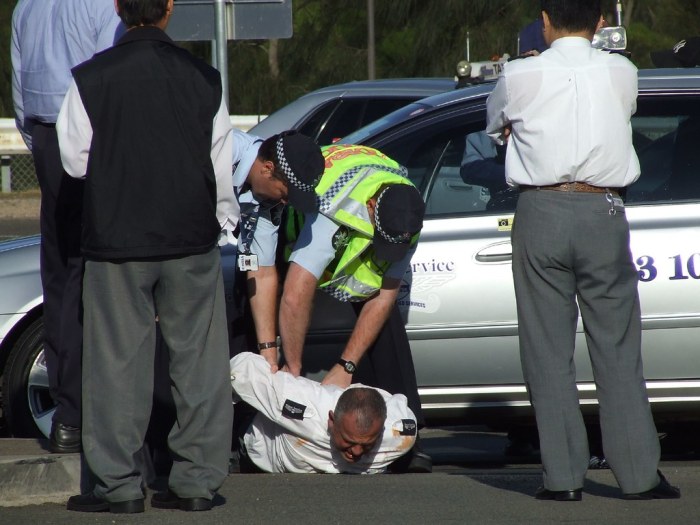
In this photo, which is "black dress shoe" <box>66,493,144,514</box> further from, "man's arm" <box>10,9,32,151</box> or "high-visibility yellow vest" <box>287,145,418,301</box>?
"man's arm" <box>10,9,32,151</box>

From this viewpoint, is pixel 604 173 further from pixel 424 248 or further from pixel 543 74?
pixel 424 248

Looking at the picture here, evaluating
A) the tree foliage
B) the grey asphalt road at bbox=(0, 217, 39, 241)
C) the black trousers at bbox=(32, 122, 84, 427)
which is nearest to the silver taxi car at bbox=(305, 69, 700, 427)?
the black trousers at bbox=(32, 122, 84, 427)

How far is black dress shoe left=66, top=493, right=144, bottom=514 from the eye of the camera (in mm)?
3914

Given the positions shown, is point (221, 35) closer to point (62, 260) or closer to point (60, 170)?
point (60, 170)

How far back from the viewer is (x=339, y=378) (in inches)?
193

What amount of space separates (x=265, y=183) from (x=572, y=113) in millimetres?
1321

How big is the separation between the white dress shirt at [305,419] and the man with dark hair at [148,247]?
2.41ft

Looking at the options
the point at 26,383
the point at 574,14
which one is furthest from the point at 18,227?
the point at 574,14

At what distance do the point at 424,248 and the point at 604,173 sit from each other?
1.37 meters

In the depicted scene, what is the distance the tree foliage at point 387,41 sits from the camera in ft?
76.7

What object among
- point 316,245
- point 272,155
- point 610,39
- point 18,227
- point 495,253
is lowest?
point 18,227

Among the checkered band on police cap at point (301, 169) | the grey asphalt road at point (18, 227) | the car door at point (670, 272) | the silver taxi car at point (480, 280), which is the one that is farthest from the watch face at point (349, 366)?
the grey asphalt road at point (18, 227)

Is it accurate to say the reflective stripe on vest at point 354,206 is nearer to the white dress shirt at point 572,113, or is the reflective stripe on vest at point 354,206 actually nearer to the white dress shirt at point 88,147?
the white dress shirt at point 88,147

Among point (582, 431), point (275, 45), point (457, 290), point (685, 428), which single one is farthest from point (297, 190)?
point (275, 45)
